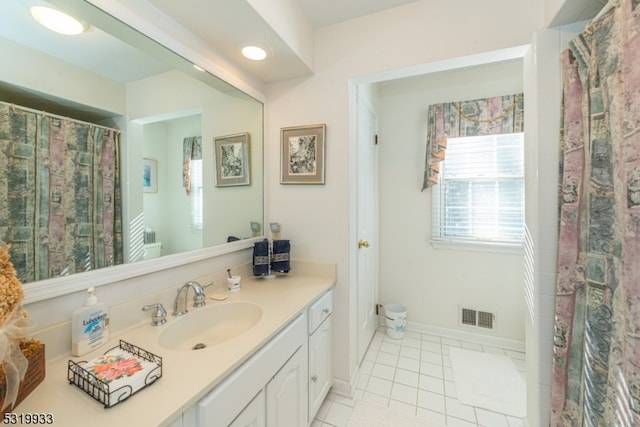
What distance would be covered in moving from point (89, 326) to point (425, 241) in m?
2.42

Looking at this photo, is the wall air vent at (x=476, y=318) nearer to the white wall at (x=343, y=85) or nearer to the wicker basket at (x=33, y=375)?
the white wall at (x=343, y=85)

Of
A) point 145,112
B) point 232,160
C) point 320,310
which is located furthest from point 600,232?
point 145,112

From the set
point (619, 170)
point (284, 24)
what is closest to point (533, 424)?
point (619, 170)

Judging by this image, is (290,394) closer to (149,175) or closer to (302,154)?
(149,175)

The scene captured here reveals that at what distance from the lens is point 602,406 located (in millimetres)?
942

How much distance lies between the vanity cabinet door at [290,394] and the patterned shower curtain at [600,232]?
1.15m

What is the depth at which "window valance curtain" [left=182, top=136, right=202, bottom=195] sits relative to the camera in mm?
1314

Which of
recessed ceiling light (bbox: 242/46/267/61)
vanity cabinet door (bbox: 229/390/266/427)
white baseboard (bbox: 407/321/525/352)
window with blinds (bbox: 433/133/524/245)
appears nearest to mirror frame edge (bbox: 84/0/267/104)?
recessed ceiling light (bbox: 242/46/267/61)

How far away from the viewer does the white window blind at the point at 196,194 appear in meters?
1.36

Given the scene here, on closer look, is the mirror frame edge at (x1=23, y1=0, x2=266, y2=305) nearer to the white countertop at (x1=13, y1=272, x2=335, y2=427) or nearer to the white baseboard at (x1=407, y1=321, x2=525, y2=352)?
the white countertop at (x1=13, y1=272, x2=335, y2=427)

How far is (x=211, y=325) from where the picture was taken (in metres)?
1.23

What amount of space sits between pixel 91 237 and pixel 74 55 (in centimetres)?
68

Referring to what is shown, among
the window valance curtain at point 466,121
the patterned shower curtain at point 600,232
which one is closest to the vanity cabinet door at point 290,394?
the patterned shower curtain at point 600,232

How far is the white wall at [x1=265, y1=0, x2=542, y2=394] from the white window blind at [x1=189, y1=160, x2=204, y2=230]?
1.72 feet
